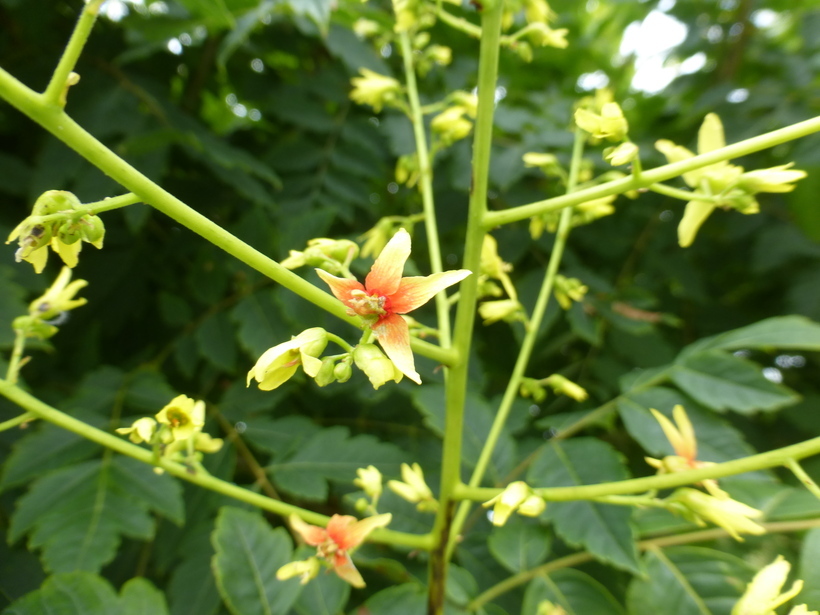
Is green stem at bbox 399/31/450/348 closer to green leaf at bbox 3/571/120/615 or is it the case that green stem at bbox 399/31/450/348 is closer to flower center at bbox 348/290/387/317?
flower center at bbox 348/290/387/317

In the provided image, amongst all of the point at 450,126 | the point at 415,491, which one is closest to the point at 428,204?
the point at 450,126

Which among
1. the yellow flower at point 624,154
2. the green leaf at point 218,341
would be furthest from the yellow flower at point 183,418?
the yellow flower at point 624,154

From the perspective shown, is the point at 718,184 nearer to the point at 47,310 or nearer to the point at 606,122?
the point at 606,122

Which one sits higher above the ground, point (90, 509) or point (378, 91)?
point (378, 91)

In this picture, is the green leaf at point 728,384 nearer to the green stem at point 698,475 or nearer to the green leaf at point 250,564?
the green stem at point 698,475

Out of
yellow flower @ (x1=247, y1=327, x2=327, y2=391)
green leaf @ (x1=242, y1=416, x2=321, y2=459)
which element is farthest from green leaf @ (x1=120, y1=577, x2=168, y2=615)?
yellow flower @ (x1=247, y1=327, x2=327, y2=391)
